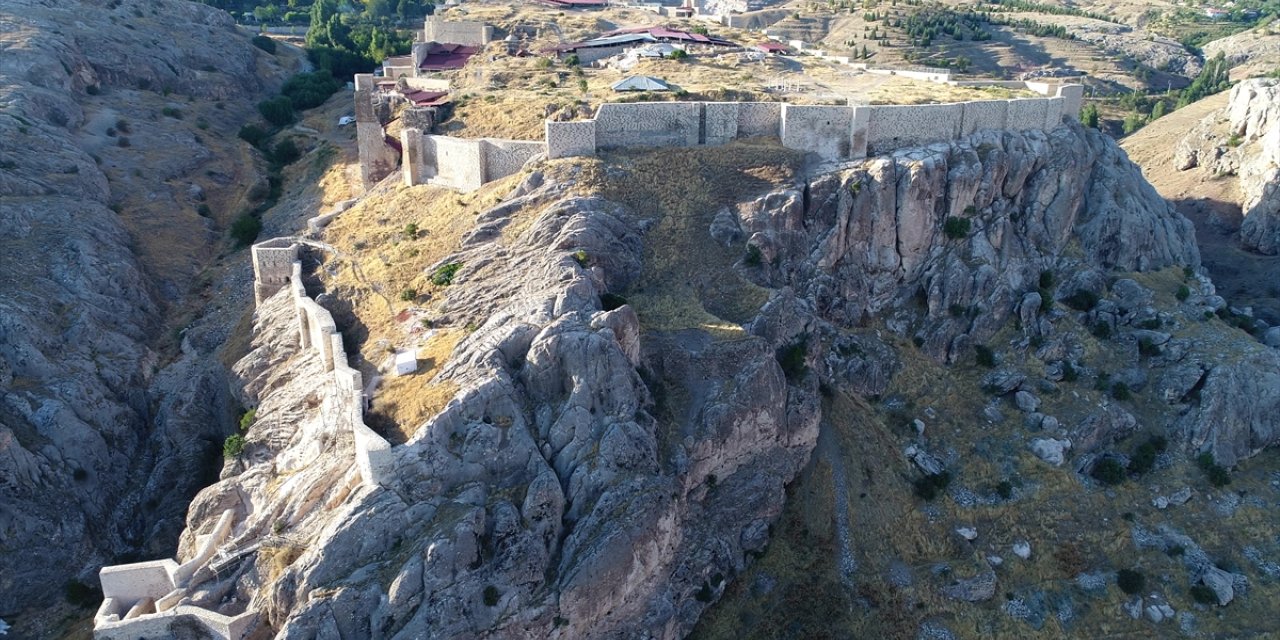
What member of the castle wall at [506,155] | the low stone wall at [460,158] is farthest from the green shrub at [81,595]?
the castle wall at [506,155]

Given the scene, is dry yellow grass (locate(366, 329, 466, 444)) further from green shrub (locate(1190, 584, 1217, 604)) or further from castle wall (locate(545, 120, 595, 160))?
green shrub (locate(1190, 584, 1217, 604))

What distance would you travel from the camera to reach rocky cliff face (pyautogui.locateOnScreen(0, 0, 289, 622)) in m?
37.9

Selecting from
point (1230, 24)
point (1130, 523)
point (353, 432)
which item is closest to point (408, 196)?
point (353, 432)

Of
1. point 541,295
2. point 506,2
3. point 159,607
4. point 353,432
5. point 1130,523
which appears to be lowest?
point 1130,523

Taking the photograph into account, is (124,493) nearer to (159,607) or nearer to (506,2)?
(159,607)

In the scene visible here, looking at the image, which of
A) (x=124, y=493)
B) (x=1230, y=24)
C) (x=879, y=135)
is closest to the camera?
(x=124, y=493)

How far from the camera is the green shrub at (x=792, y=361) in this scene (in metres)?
38.7

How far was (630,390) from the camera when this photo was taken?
3228 centimetres

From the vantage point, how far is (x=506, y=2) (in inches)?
3076

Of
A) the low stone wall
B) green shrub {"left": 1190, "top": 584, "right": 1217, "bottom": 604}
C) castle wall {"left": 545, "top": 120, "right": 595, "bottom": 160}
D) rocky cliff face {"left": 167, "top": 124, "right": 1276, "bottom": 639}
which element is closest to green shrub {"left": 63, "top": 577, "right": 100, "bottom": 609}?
rocky cliff face {"left": 167, "top": 124, "right": 1276, "bottom": 639}

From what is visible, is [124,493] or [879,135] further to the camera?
[879,135]

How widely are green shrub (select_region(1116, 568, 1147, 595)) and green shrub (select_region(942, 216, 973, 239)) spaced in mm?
18325

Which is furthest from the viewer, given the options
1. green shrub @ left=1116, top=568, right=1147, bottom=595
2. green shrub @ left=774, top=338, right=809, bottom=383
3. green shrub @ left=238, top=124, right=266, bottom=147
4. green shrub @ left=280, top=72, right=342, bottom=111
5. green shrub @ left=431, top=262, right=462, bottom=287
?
green shrub @ left=280, top=72, right=342, bottom=111

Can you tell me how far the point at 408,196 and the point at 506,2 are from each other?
126ft
